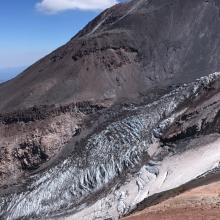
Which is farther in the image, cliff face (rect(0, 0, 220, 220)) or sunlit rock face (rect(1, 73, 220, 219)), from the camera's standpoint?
cliff face (rect(0, 0, 220, 220))

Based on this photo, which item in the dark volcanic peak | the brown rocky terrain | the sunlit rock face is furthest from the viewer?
the dark volcanic peak

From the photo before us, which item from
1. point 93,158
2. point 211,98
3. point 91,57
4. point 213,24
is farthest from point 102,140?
point 213,24

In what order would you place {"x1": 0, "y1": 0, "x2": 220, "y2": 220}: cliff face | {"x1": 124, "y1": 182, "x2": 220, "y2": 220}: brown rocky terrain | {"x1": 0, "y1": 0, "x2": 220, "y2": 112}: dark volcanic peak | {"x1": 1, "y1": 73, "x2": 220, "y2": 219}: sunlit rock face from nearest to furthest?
1. {"x1": 124, "y1": 182, "x2": 220, "y2": 220}: brown rocky terrain
2. {"x1": 1, "y1": 73, "x2": 220, "y2": 219}: sunlit rock face
3. {"x1": 0, "y1": 0, "x2": 220, "y2": 220}: cliff face
4. {"x1": 0, "y1": 0, "x2": 220, "y2": 112}: dark volcanic peak

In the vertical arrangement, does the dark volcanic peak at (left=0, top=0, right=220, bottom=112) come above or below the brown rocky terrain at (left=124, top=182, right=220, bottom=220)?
above

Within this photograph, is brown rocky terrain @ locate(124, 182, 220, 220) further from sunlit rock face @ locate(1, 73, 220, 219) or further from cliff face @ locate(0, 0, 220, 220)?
sunlit rock face @ locate(1, 73, 220, 219)

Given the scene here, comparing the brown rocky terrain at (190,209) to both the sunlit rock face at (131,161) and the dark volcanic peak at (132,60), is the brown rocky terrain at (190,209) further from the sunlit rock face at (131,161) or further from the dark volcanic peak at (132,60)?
the dark volcanic peak at (132,60)

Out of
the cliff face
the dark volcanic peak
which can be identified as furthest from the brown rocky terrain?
the dark volcanic peak

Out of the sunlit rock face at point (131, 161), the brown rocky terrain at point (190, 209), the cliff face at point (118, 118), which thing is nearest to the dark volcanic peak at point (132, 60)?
the cliff face at point (118, 118)
